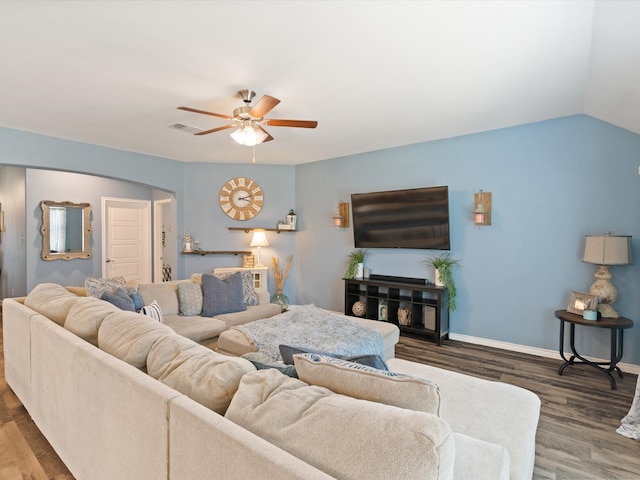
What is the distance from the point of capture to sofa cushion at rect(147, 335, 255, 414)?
123 cm

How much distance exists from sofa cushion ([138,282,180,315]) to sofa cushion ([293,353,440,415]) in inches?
119

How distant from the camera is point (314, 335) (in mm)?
2984

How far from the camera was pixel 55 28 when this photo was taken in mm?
2139

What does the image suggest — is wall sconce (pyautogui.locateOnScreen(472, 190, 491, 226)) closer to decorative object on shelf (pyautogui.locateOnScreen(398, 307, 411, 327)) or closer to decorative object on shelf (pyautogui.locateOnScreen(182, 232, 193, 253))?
decorative object on shelf (pyautogui.locateOnScreen(398, 307, 411, 327))

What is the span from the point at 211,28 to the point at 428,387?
88.7 inches

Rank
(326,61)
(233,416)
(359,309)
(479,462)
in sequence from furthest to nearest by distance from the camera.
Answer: (359,309)
(326,61)
(479,462)
(233,416)

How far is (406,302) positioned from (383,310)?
0.37 m

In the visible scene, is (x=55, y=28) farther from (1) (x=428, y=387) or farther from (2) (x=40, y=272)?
(2) (x=40, y=272)

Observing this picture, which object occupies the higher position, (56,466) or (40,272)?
(40,272)

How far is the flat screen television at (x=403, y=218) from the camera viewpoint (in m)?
4.53

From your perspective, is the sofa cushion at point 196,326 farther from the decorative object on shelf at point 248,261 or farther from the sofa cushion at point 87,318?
the decorative object on shelf at point 248,261

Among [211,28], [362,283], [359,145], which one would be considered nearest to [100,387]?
[211,28]

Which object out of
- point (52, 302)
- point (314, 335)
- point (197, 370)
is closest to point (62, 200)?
point (52, 302)

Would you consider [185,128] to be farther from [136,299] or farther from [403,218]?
[403,218]
